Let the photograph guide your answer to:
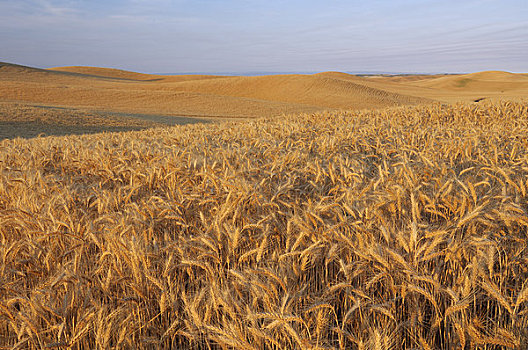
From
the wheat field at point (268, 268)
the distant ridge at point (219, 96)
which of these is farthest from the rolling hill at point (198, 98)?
the wheat field at point (268, 268)

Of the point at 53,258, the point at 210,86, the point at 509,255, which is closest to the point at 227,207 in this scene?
the point at 53,258

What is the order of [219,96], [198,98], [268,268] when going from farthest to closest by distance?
1. [219,96]
2. [198,98]
3. [268,268]

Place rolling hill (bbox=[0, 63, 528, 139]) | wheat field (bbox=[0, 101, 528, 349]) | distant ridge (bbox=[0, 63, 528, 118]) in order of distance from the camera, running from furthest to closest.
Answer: distant ridge (bbox=[0, 63, 528, 118]) < rolling hill (bbox=[0, 63, 528, 139]) < wheat field (bbox=[0, 101, 528, 349])

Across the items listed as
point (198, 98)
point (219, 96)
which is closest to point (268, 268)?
point (198, 98)

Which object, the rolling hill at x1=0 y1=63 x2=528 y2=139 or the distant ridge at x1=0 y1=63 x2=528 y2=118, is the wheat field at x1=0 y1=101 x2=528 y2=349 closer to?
the rolling hill at x1=0 y1=63 x2=528 y2=139

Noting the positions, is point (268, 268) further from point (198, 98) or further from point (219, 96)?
point (219, 96)

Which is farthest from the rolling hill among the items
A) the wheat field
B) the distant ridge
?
the wheat field

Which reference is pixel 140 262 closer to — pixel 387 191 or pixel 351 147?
pixel 387 191

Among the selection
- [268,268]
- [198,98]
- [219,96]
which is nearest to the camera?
[268,268]

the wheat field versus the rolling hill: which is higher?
the rolling hill

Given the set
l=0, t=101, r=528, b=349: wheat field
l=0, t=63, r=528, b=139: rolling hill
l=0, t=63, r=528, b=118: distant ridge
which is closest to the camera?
l=0, t=101, r=528, b=349: wheat field

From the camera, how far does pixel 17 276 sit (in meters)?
1.64

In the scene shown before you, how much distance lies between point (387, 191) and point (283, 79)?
163 ft

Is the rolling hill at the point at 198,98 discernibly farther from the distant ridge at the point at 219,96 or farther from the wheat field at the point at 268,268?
the wheat field at the point at 268,268
